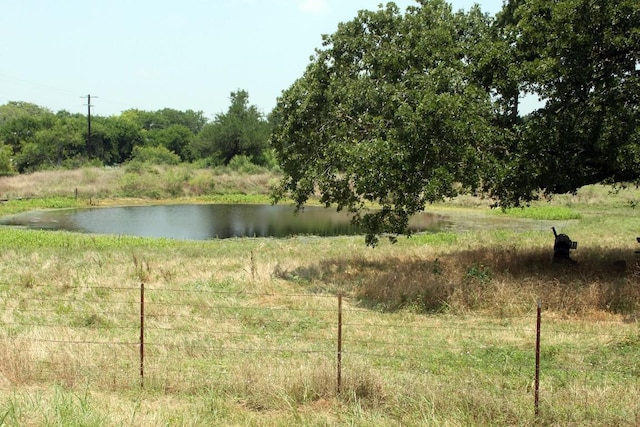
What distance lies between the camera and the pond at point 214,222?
126 ft

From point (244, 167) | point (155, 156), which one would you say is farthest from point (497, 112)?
point (155, 156)

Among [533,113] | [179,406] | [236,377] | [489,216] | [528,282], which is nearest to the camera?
[179,406]

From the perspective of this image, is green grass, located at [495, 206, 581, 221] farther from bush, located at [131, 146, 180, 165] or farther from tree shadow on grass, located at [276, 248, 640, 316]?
bush, located at [131, 146, 180, 165]

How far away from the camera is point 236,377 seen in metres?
8.12

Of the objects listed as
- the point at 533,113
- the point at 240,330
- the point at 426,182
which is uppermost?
the point at 533,113

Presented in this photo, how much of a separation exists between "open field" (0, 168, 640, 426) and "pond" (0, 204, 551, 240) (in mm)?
11642

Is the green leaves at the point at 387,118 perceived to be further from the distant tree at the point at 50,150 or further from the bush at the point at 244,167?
the distant tree at the point at 50,150

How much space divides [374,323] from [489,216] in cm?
3501

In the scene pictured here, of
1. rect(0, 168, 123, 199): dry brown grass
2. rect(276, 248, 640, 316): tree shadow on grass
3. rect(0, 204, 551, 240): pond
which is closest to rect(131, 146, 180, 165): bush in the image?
rect(0, 168, 123, 199): dry brown grass

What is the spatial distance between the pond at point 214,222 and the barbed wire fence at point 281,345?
854 inches

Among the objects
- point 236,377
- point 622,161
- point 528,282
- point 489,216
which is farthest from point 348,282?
point 489,216

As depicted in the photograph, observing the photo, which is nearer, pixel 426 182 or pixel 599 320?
pixel 599 320

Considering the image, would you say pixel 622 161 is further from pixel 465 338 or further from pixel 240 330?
pixel 240 330

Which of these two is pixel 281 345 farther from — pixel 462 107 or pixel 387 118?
pixel 387 118
